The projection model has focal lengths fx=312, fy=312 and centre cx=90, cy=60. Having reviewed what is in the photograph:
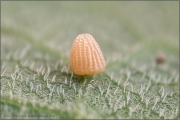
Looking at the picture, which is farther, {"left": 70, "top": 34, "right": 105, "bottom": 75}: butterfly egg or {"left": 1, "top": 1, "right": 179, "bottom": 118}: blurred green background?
{"left": 70, "top": 34, "right": 105, "bottom": 75}: butterfly egg

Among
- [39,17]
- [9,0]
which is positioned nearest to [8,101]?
[39,17]

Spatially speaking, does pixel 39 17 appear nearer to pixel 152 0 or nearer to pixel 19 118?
pixel 152 0

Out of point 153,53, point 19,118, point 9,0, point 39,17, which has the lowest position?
point 19,118

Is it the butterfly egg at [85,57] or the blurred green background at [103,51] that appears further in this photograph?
the butterfly egg at [85,57]
